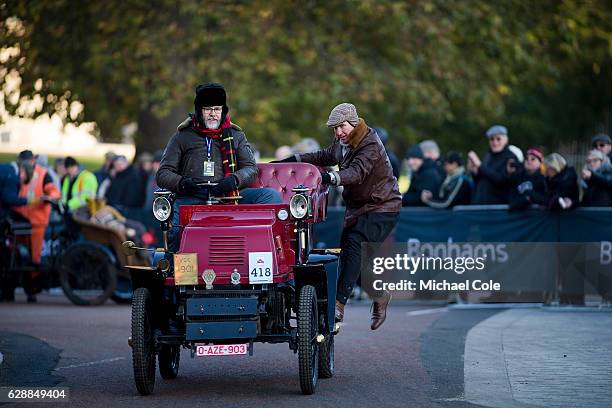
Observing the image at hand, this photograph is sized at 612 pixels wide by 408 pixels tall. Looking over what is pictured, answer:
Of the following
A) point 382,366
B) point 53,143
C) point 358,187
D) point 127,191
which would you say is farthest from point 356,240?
point 53,143

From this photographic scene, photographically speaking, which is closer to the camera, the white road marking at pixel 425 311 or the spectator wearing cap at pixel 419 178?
the white road marking at pixel 425 311

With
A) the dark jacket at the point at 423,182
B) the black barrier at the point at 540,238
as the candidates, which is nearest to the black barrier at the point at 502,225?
the black barrier at the point at 540,238

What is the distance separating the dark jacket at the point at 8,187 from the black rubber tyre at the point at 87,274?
4.89 feet

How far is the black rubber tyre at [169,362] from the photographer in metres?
11.7

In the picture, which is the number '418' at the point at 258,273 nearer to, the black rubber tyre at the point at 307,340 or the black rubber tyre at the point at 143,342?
the black rubber tyre at the point at 307,340

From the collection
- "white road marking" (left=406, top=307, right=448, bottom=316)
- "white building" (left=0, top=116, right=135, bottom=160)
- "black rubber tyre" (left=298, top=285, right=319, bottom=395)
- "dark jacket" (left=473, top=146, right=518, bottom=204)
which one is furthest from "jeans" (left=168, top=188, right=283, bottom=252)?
"white building" (left=0, top=116, right=135, bottom=160)

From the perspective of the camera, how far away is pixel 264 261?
35.5ft

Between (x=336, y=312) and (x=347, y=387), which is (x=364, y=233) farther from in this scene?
(x=347, y=387)

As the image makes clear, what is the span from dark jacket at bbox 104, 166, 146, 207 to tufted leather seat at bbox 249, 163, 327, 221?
12.6 metres

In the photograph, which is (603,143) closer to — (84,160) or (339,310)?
(339,310)

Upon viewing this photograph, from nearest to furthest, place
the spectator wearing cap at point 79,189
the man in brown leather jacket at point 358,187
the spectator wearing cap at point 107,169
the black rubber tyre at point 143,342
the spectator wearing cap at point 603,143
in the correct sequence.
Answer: the black rubber tyre at point 143,342 → the man in brown leather jacket at point 358,187 → the spectator wearing cap at point 603,143 → the spectator wearing cap at point 79,189 → the spectator wearing cap at point 107,169

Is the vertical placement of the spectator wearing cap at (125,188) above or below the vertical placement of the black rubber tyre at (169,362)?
above

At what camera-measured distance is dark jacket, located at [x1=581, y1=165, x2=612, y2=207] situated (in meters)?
18.7

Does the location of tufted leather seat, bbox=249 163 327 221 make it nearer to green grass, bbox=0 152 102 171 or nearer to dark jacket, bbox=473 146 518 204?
dark jacket, bbox=473 146 518 204
